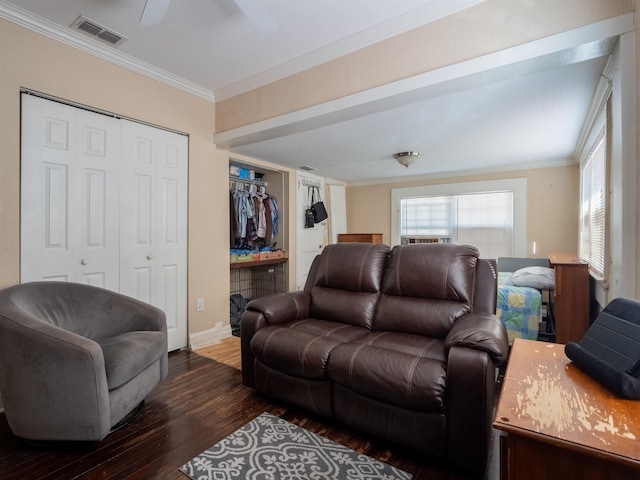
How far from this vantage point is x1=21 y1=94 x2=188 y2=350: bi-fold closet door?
A: 7.04 ft

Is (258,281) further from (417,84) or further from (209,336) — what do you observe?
(417,84)

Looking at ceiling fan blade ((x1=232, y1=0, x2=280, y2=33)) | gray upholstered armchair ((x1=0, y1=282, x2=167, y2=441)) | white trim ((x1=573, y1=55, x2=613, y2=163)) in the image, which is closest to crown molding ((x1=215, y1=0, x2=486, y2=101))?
ceiling fan blade ((x1=232, y1=0, x2=280, y2=33))

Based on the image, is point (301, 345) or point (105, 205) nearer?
point (301, 345)

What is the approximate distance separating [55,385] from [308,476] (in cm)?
132

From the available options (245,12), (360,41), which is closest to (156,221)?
(245,12)

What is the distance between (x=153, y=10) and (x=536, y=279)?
13.1 ft

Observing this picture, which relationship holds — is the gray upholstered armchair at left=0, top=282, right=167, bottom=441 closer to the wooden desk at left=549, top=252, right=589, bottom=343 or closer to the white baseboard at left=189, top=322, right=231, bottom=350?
the white baseboard at left=189, top=322, right=231, bottom=350

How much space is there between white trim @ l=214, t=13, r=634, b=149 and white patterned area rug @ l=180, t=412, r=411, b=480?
2.16 m

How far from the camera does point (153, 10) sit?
152 centimetres

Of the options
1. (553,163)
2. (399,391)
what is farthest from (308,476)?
(553,163)

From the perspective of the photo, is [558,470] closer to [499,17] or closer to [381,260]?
[381,260]

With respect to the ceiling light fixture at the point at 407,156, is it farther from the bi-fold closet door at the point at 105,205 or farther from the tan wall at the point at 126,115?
the bi-fold closet door at the point at 105,205

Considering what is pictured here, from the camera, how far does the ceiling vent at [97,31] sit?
210 cm

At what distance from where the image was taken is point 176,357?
2.88 m
